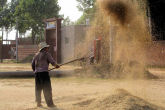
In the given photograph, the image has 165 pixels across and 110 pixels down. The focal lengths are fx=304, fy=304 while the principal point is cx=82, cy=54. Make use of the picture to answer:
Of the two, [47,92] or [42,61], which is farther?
[42,61]

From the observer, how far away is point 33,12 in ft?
146

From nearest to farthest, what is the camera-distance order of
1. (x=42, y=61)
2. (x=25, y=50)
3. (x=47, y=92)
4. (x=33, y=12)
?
1. (x=47, y=92)
2. (x=42, y=61)
3. (x=25, y=50)
4. (x=33, y=12)

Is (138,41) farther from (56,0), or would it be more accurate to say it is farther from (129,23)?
(56,0)

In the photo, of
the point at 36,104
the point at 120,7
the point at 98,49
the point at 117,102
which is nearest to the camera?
the point at 117,102

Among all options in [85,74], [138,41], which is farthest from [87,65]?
[138,41]

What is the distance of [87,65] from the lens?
51.5 feet

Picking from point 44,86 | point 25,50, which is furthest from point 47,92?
point 25,50

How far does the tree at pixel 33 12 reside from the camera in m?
44.5

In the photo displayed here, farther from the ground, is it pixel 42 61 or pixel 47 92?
pixel 42 61

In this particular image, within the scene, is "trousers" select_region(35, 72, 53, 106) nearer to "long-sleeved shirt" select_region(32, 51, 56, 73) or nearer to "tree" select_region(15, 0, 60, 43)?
"long-sleeved shirt" select_region(32, 51, 56, 73)

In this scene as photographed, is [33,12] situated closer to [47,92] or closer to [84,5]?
[84,5]

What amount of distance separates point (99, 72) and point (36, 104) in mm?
7737

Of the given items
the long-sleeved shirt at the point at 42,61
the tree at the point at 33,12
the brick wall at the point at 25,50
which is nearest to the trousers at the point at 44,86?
the long-sleeved shirt at the point at 42,61

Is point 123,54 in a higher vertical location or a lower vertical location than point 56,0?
lower
